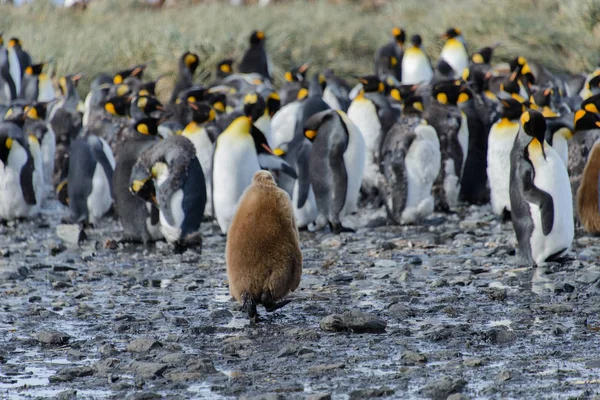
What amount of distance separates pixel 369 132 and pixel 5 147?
12.2ft

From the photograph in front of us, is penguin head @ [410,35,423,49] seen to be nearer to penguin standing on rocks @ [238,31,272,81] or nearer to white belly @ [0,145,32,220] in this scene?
penguin standing on rocks @ [238,31,272,81]

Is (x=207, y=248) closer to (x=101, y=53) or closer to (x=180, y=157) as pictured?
(x=180, y=157)

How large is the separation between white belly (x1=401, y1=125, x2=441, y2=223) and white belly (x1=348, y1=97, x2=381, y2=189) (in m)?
1.49

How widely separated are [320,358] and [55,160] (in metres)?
8.55

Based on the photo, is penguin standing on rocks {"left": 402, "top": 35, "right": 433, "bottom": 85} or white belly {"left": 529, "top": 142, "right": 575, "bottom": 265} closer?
white belly {"left": 529, "top": 142, "right": 575, "bottom": 265}

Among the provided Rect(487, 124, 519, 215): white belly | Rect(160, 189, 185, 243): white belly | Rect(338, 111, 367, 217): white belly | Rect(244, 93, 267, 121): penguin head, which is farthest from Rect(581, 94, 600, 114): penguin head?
Rect(160, 189, 185, 243): white belly

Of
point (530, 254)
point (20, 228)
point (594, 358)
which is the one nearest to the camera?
point (594, 358)

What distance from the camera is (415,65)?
16.6 metres

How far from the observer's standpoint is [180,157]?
806cm

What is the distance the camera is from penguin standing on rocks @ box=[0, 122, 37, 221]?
10.1 metres

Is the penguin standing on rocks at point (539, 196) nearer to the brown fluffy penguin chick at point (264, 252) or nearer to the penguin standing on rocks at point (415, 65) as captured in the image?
the brown fluffy penguin chick at point (264, 252)

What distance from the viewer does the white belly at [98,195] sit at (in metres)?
9.77

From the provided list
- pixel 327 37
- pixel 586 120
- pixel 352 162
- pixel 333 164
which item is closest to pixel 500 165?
pixel 586 120

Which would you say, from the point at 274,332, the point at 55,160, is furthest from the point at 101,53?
the point at 274,332
